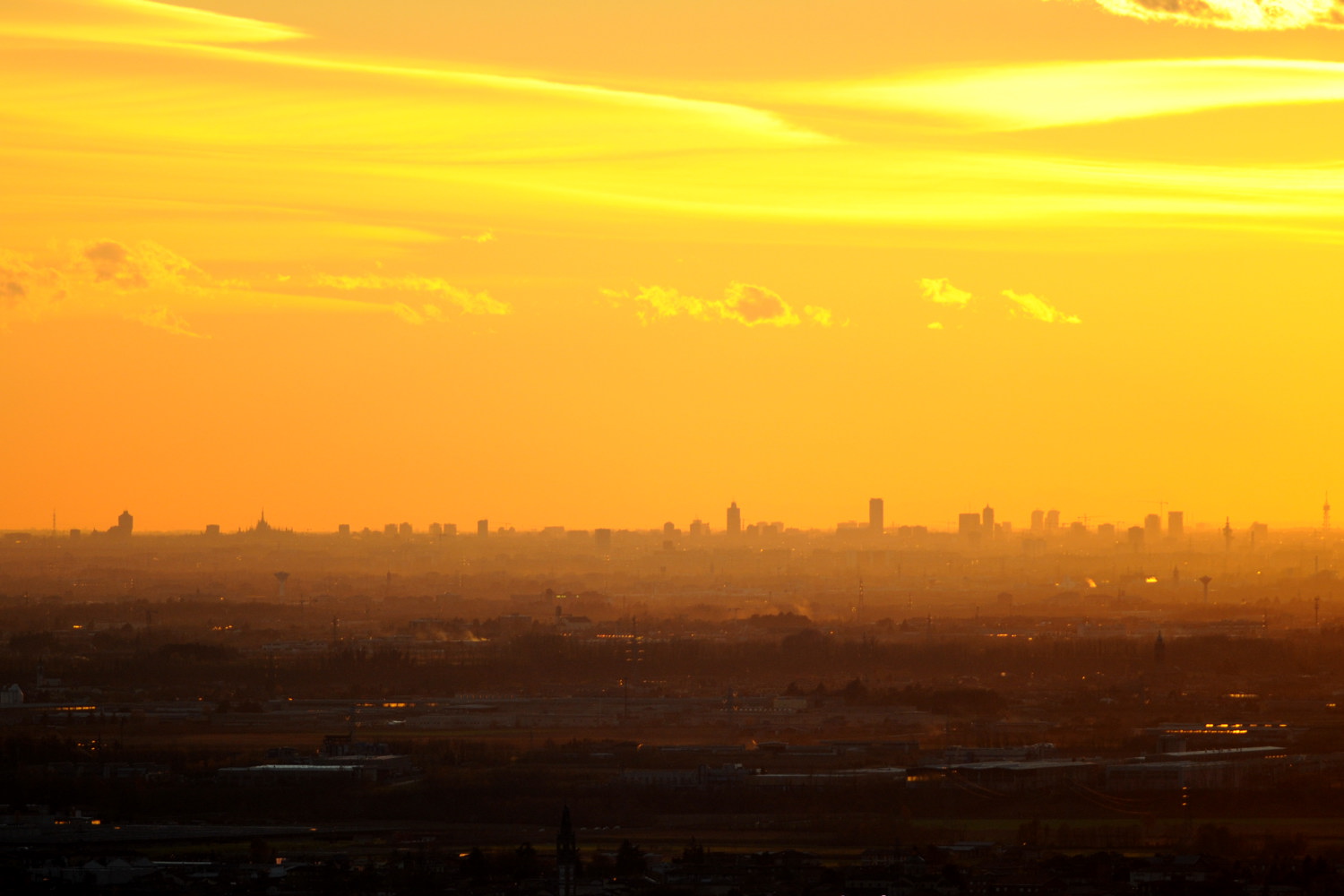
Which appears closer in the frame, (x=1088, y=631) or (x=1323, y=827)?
(x=1323, y=827)

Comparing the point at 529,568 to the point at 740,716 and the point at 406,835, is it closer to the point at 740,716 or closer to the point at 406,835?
the point at 740,716

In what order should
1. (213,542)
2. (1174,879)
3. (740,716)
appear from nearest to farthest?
(1174,879) < (740,716) < (213,542)

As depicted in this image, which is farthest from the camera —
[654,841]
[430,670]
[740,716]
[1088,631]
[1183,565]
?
[1183,565]

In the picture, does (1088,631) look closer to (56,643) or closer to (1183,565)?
(56,643)

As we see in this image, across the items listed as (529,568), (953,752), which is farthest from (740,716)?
(529,568)

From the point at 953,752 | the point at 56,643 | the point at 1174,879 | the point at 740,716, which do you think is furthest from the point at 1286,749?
the point at 56,643

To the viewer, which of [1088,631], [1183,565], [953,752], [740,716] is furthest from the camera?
[1183,565]

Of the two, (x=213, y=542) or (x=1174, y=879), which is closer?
(x=1174, y=879)

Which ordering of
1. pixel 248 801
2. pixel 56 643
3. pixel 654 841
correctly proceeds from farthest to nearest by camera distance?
1. pixel 56 643
2. pixel 248 801
3. pixel 654 841
